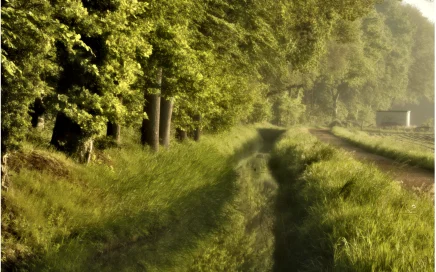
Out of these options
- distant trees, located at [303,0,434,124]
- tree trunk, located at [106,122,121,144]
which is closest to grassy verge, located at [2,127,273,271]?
tree trunk, located at [106,122,121,144]

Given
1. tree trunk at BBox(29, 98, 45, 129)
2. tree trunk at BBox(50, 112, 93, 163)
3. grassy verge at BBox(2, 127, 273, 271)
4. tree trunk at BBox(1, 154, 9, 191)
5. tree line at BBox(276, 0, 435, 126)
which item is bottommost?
grassy verge at BBox(2, 127, 273, 271)

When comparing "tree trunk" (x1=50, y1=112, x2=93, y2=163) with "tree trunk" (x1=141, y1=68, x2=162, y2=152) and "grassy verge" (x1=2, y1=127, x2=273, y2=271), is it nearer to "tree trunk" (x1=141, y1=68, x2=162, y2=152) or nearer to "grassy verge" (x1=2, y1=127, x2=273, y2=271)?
"grassy verge" (x1=2, y1=127, x2=273, y2=271)

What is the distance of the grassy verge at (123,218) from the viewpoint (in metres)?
8.01

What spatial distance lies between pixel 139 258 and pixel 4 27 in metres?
5.36

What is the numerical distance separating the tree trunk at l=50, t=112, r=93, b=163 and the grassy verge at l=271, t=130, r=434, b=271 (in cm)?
550

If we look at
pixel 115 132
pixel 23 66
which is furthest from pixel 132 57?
pixel 115 132

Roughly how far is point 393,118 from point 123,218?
8010cm

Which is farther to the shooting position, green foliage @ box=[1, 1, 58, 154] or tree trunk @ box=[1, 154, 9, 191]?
tree trunk @ box=[1, 154, 9, 191]

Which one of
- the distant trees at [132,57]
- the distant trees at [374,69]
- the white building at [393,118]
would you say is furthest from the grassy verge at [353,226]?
the white building at [393,118]

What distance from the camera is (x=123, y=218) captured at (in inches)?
394

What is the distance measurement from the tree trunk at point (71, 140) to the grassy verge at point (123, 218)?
1.45 feet

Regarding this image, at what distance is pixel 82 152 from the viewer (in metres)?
11.4

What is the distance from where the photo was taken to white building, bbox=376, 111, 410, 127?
266 feet

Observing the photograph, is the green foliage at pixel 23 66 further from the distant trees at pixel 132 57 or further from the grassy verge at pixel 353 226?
the grassy verge at pixel 353 226
